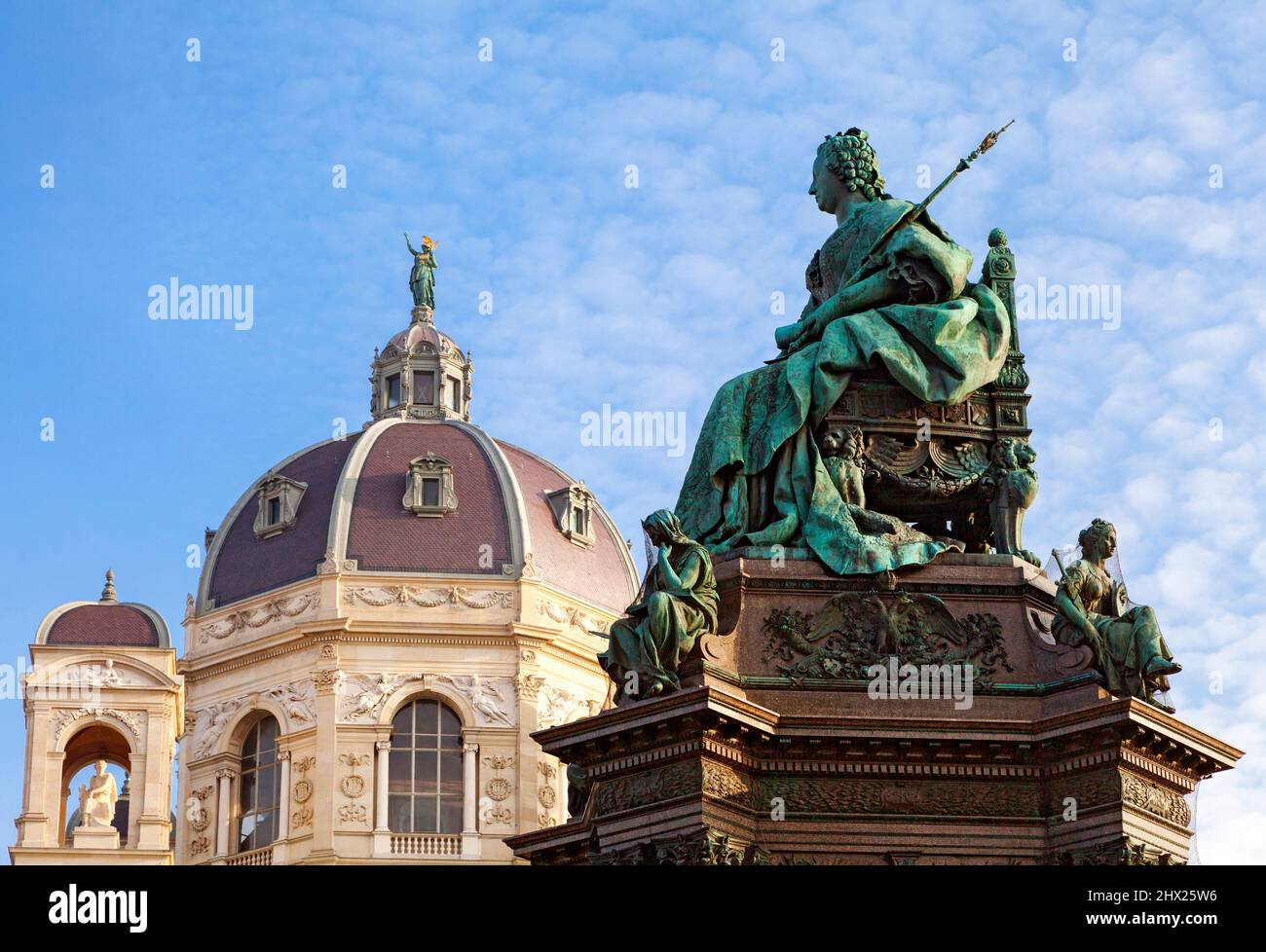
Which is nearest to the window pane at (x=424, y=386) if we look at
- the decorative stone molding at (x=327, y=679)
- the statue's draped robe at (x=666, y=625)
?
the decorative stone molding at (x=327, y=679)

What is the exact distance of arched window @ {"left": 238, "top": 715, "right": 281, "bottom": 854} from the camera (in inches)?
3939

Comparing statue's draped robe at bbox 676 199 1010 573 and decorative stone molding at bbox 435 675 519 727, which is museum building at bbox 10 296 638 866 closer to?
decorative stone molding at bbox 435 675 519 727

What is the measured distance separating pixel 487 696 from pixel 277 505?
39.2 ft

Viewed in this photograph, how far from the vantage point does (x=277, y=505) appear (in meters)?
104

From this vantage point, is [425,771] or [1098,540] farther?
[425,771]

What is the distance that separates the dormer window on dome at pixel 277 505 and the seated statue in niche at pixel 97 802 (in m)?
11.0

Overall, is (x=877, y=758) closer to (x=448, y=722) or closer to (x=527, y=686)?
(x=527, y=686)

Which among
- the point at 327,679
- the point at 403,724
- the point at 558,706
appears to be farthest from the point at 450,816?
the point at 327,679

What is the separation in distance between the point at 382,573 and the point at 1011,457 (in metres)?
74.9

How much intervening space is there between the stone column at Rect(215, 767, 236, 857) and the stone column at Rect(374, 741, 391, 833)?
6.77 meters

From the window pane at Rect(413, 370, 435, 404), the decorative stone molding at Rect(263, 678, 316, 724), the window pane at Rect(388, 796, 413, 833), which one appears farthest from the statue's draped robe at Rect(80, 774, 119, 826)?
the window pane at Rect(413, 370, 435, 404)

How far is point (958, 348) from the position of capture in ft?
91.8
